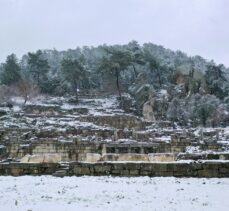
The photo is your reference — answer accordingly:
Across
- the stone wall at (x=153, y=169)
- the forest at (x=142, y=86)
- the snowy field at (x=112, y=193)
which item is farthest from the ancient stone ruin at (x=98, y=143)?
the forest at (x=142, y=86)

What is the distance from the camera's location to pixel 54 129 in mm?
42969

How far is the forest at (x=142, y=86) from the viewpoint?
5578cm

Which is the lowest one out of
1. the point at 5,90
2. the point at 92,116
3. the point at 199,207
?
the point at 199,207

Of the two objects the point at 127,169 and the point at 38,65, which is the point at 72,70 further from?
the point at 127,169

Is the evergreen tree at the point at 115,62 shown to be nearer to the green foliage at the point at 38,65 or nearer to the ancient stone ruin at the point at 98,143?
the ancient stone ruin at the point at 98,143

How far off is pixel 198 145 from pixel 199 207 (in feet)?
83.9

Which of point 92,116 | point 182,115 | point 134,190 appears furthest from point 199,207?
point 182,115

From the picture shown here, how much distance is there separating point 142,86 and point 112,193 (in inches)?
2041

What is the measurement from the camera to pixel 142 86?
64625 mm

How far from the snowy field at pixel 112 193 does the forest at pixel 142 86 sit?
126 feet

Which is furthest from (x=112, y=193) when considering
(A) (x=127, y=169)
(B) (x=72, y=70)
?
(B) (x=72, y=70)

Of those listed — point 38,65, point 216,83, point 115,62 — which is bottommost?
point 216,83

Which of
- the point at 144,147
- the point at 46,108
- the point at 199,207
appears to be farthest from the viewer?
the point at 46,108

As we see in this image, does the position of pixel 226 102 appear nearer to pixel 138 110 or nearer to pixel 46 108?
pixel 138 110
